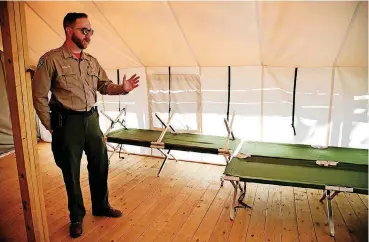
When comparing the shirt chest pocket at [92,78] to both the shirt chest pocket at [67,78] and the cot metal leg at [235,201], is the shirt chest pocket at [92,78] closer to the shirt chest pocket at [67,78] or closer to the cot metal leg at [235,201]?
the shirt chest pocket at [67,78]

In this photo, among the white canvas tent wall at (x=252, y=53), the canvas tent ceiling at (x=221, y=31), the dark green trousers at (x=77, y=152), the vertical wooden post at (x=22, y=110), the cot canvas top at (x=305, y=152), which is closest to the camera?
the vertical wooden post at (x=22, y=110)

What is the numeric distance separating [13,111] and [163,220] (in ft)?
4.73

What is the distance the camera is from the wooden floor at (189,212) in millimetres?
2221

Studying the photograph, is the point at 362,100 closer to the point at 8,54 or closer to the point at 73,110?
the point at 73,110

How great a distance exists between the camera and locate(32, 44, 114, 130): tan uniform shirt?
76.4 inches

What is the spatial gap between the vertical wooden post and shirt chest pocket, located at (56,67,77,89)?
304 millimetres

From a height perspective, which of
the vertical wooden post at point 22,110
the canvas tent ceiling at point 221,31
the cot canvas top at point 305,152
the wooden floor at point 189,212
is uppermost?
the canvas tent ceiling at point 221,31

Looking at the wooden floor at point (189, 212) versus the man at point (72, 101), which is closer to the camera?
the man at point (72, 101)

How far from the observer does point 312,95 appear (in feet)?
10.6

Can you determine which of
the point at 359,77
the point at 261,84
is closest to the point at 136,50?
the point at 261,84

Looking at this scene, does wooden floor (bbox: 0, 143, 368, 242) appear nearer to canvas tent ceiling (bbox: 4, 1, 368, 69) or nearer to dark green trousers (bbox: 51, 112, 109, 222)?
dark green trousers (bbox: 51, 112, 109, 222)

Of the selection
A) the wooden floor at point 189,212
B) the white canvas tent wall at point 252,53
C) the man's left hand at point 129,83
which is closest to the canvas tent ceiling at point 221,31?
the white canvas tent wall at point 252,53

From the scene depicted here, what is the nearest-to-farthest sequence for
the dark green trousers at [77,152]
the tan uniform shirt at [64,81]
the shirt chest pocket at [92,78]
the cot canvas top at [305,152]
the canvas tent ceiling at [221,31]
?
1. the tan uniform shirt at [64,81]
2. the dark green trousers at [77,152]
3. the shirt chest pocket at [92,78]
4. the canvas tent ceiling at [221,31]
5. the cot canvas top at [305,152]

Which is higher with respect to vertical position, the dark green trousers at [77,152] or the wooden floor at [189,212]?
the dark green trousers at [77,152]
